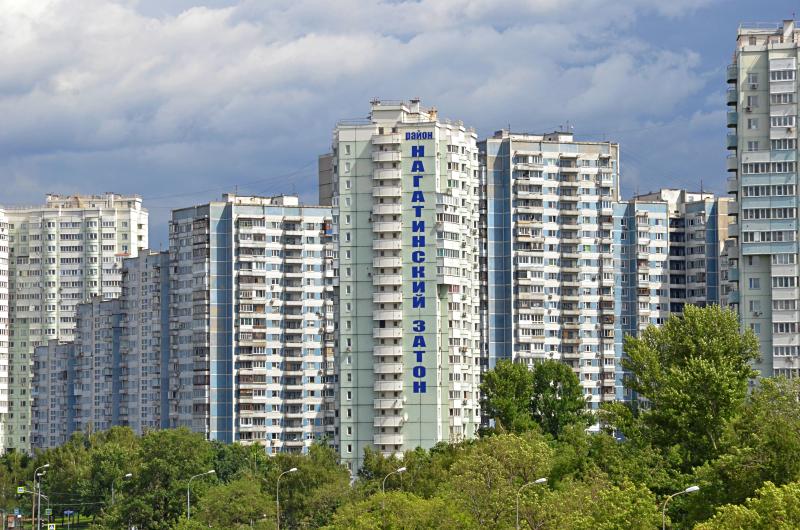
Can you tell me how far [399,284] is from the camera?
160375 mm

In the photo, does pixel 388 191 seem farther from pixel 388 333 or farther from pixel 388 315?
pixel 388 333

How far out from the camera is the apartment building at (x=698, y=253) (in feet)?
641

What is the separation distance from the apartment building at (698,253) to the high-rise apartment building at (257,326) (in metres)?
44.1

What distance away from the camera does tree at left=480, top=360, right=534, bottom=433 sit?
148375 mm

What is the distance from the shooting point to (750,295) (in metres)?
144

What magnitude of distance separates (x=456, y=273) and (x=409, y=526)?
56.0 metres

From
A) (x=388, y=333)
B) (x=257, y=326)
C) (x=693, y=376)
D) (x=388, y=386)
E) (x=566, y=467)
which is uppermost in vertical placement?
(x=257, y=326)

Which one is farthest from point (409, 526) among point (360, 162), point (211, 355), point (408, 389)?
point (211, 355)

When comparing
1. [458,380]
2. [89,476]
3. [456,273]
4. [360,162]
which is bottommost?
[89,476]

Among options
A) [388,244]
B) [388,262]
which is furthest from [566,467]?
[388,244]

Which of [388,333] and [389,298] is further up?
[389,298]

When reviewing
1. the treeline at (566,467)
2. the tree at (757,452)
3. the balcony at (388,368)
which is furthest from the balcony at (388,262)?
the tree at (757,452)

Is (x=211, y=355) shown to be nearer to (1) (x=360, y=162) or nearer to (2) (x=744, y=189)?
(1) (x=360, y=162)

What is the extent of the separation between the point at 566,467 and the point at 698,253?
259ft
